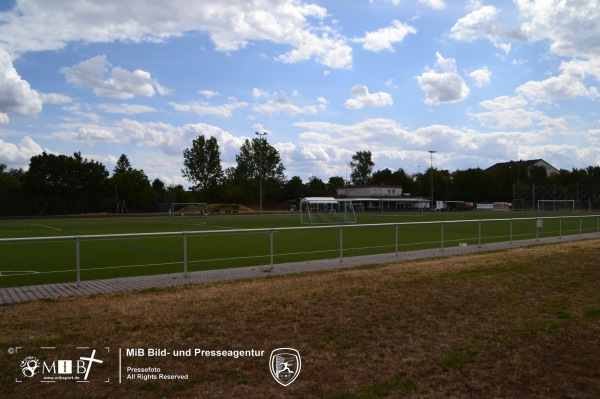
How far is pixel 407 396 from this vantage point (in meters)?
4.11

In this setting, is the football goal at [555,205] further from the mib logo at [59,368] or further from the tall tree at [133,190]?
the mib logo at [59,368]

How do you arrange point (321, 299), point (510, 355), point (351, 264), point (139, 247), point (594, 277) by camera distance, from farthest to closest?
point (139, 247) → point (351, 264) → point (594, 277) → point (321, 299) → point (510, 355)

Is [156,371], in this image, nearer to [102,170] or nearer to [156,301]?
[156,301]

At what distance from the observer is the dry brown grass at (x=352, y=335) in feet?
14.0

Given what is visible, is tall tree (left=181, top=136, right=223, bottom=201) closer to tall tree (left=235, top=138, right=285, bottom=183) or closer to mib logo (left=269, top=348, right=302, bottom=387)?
tall tree (left=235, top=138, right=285, bottom=183)

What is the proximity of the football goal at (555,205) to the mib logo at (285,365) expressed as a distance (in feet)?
272

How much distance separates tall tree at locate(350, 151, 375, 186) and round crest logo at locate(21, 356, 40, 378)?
464 ft

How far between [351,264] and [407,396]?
8725mm

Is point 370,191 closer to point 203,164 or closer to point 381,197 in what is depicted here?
point 381,197

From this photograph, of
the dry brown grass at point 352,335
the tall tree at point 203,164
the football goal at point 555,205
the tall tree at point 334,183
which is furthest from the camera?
the tall tree at point 334,183

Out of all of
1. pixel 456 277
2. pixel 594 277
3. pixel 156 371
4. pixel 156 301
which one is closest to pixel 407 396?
pixel 156 371

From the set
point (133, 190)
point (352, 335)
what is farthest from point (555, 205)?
point (352, 335)

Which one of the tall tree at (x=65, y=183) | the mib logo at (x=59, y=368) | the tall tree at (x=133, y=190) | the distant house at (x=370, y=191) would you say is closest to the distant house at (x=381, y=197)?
the distant house at (x=370, y=191)

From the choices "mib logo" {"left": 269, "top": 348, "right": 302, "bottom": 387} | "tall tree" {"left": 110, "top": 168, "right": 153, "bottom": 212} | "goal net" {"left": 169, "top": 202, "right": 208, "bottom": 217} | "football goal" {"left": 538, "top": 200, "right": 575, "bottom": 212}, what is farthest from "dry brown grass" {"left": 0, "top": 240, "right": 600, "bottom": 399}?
"football goal" {"left": 538, "top": 200, "right": 575, "bottom": 212}
